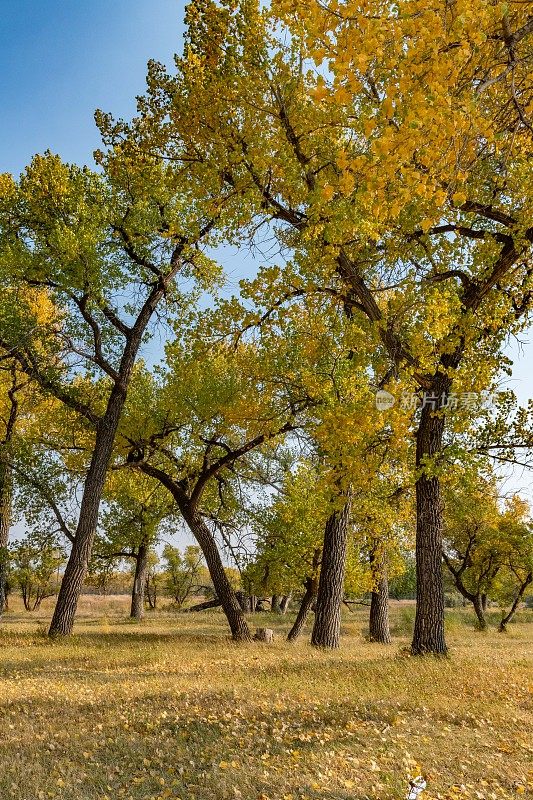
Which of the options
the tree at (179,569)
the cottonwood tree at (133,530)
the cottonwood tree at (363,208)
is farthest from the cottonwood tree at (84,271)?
the tree at (179,569)

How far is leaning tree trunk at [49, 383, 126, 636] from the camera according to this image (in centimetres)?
1405

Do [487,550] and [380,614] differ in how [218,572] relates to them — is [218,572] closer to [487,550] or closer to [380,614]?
[380,614]

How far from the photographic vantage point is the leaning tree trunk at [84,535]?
14055mm

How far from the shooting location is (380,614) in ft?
64.6

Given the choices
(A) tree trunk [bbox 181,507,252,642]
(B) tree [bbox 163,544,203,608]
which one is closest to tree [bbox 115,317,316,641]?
(A) tree trunk [bbox 181,507,252,642]

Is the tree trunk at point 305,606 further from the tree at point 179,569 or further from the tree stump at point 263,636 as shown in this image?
the tree at point 179,569

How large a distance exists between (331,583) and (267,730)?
300 inches

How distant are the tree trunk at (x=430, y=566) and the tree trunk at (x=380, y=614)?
9.67 m

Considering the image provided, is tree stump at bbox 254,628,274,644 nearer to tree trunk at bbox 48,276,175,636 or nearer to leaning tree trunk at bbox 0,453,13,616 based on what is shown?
tree trunk at bbox 48,276,175,636

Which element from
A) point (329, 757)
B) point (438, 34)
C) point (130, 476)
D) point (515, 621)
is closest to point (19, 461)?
point (130, 476)

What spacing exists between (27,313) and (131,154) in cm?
581

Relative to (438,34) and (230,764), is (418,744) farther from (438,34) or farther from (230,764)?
(438,34)

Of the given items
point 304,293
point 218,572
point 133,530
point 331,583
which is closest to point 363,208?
point 304,293

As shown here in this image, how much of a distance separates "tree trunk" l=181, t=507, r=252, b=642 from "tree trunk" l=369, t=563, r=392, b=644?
5.49 m
